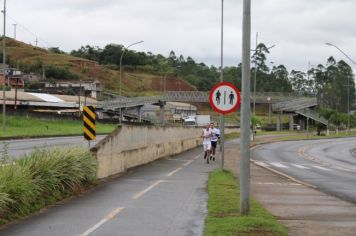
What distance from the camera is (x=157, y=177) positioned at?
1845 cm

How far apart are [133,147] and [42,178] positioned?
30.8 ft

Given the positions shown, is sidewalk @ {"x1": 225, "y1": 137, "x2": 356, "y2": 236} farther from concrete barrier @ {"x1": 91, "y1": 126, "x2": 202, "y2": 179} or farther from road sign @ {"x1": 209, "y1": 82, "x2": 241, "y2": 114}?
concrete barrier @ {"x1": 91, "y1": 126, "x2": 202, "y2": 179}

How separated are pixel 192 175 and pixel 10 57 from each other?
6737 inches

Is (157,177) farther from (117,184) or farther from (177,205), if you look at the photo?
(177,205)

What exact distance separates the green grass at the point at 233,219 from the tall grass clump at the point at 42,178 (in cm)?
315

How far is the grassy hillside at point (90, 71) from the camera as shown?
6604 inches

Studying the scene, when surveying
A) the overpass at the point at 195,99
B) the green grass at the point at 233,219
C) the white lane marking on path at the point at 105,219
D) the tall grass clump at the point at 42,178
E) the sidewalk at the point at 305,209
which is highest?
the overpass at the point at 195,99

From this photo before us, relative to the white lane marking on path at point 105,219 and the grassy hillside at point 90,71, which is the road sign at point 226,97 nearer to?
the white lane marking on path at point 105,219

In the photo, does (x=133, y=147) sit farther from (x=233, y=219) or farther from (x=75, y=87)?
(x=75, y=87)

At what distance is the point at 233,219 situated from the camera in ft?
31.6

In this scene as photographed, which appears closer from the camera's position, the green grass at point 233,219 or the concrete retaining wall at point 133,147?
the green grass at point 233,219

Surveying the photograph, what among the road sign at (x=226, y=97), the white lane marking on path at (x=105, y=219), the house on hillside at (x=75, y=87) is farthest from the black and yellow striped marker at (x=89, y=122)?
the house on hillside at (x=75, y=87)

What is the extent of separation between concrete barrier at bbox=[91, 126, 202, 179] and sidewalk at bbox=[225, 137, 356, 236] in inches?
169

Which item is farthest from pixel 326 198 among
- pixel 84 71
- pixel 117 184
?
pixel 84 71
